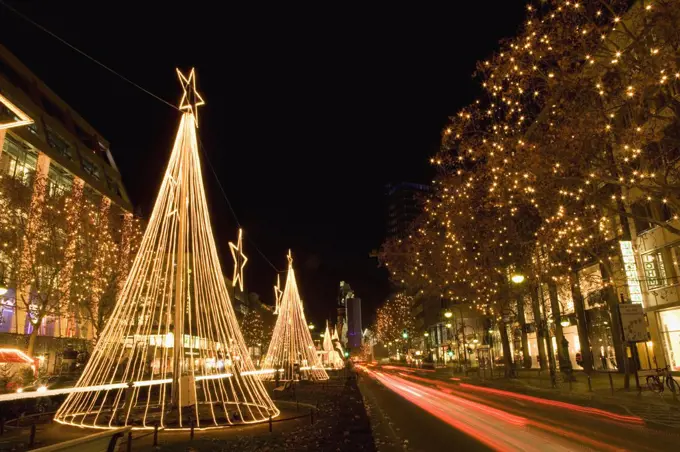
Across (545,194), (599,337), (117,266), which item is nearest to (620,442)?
(545,194)

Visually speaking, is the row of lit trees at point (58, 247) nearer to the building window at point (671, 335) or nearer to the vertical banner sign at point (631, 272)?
the vertical banner sign at point (631, 272)

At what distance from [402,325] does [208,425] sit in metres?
82.6

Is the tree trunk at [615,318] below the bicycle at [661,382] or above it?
above

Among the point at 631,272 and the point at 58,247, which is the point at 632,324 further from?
the point at 58,247

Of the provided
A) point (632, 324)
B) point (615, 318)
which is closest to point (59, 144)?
point (632, 324)

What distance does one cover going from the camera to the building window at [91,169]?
50425mm

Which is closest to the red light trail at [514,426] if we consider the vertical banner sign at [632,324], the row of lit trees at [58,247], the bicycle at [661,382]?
the bicycle at [661,382]

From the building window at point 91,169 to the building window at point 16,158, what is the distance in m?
8.60

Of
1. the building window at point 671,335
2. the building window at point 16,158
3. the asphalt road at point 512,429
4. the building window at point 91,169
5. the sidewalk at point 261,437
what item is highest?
the building window at point 91,169

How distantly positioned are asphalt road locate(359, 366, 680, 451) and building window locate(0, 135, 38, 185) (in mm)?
34626

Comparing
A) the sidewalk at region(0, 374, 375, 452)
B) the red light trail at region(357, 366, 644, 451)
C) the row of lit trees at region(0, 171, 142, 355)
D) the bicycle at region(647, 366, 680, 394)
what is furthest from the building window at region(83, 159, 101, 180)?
the bicycle at region(647, 366, 680, 394)

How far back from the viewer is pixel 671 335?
30.0 metres

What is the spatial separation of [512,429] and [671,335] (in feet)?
78.4

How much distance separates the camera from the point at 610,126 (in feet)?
48.3
